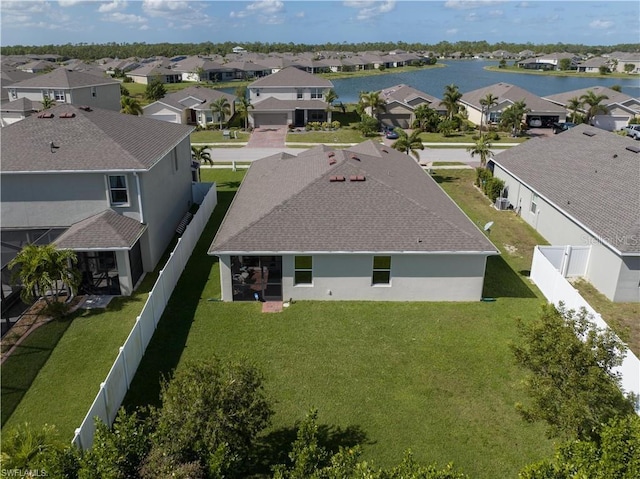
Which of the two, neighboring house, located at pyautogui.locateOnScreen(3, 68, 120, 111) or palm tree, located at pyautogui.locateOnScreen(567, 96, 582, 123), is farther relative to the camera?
neighboring house, located at pyautogui.locateOnScreen(3, 68, 120, 111)

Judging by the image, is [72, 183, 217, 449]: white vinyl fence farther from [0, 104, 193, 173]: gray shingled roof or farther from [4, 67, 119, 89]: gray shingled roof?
[4, 67, 119, 89]: gray shingled roof

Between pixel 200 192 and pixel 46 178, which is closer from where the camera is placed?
pixel 46 178

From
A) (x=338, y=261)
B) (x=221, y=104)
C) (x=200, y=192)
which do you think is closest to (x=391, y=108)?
(x=221, y=104)

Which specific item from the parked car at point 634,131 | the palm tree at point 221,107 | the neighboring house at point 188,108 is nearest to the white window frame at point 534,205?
the parked car at point 634,131

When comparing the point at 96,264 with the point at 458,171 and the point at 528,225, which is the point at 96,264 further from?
the point at 458,171

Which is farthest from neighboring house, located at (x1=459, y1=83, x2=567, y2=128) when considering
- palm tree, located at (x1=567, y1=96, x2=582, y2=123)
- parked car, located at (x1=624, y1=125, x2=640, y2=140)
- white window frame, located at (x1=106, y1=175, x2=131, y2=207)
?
white window frame, located at (x1=106, y1=175, x2=131, y2=207)
